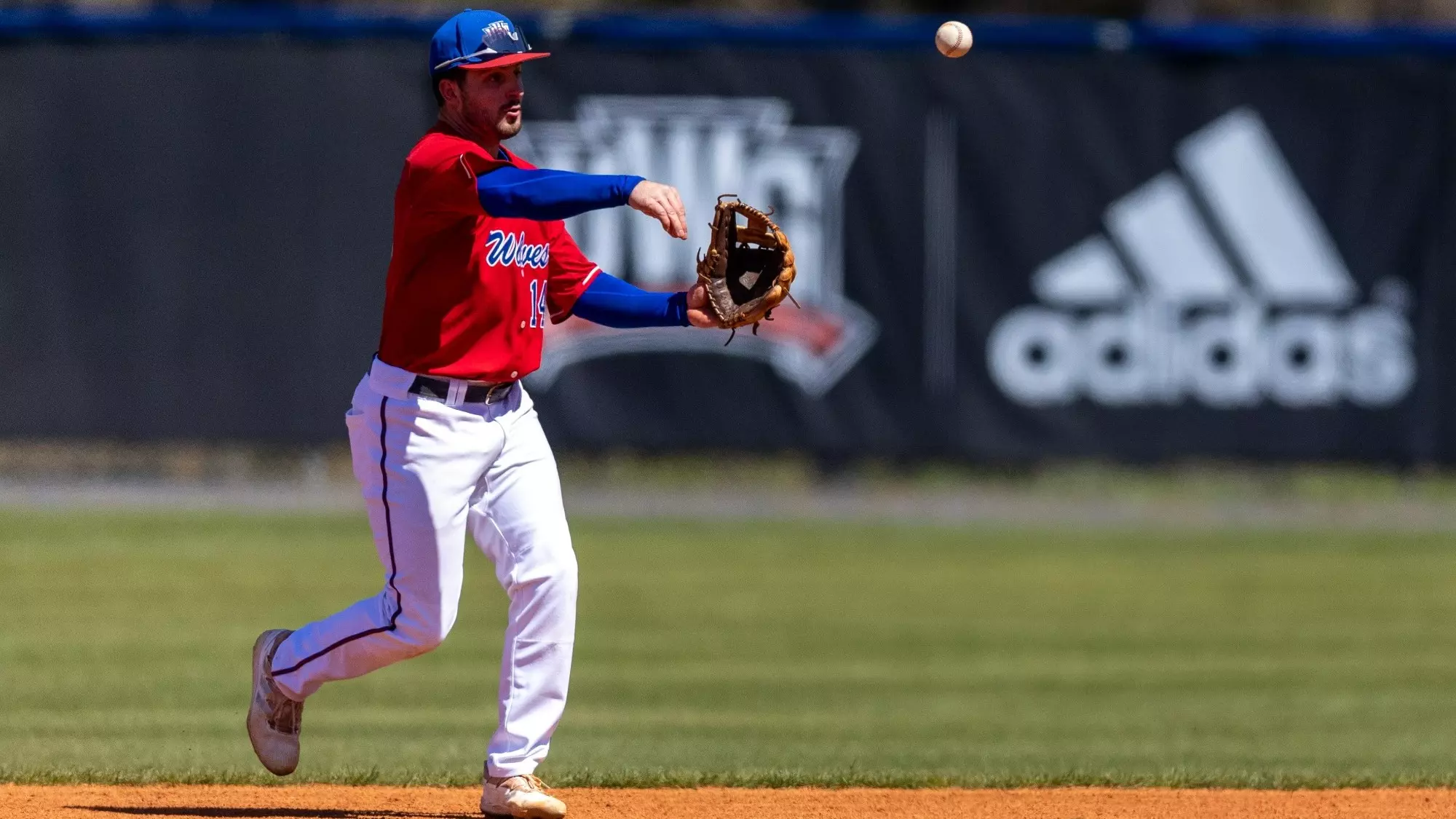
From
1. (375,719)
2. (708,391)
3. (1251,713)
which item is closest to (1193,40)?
(708,391)

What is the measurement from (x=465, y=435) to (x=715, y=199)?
291 inches

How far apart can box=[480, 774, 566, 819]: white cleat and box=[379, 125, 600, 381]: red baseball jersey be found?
1001 millimetres

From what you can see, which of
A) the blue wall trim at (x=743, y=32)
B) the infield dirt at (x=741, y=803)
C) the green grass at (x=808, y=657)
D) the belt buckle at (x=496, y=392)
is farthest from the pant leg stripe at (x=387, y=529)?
the blue wall trim at (x=743, y=32)

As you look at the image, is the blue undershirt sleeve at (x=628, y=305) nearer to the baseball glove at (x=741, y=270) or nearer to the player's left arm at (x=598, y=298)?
the player's left arm at (x=598, y=298)

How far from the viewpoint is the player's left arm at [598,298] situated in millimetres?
5043

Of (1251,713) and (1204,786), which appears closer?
(1204,786)

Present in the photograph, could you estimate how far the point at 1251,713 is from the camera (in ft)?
25.0

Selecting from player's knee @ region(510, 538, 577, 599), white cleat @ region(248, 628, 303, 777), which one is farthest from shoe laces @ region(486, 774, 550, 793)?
white cleat @ region(248, 628, 303, 777)

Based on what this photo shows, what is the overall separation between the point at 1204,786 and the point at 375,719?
3185mm


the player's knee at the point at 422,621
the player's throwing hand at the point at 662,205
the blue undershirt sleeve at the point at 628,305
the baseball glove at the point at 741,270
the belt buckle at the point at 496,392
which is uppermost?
the player's throwing hand at the point at 662,205

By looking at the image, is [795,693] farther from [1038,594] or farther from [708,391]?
[708,391]

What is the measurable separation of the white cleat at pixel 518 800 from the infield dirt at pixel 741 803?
10.7 inches

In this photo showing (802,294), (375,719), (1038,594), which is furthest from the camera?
(802,294)

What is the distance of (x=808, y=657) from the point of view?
345 inches
